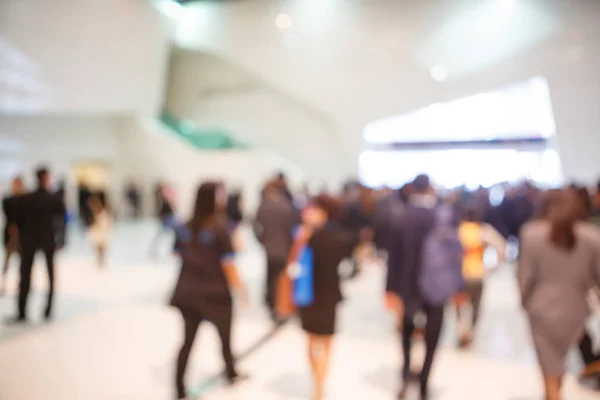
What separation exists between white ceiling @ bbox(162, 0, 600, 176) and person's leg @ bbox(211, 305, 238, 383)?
8.56m

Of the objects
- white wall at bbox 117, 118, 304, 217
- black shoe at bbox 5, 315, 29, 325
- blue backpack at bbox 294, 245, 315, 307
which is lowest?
black shoe at bbox 5, 315, 29, 325

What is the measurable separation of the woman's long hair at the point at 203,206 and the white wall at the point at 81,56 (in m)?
2.76

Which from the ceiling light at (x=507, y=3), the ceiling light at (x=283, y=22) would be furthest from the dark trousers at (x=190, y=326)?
the ceiling light at (x=283, y=22)

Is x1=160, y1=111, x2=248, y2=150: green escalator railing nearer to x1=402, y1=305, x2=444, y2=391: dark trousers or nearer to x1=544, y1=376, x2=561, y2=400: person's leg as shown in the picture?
x1=402, y1=305, x2=444, y2=391: dark trousers

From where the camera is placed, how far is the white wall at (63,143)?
11.7 metres

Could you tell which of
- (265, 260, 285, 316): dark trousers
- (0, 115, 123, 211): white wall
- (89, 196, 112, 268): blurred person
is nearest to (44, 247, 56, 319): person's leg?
(265, 260, 285, 316): dark trousers

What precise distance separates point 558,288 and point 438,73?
508 inches

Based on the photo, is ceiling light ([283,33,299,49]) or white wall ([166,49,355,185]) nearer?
ceiling light ([283,33,299,49])

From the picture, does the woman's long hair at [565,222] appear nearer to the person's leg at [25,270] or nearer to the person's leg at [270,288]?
the person's leg at [270,288]

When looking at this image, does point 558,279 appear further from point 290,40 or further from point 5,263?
point 290,40

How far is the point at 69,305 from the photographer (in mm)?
5664

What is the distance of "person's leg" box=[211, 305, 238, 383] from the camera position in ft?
10.4

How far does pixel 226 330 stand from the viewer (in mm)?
3289

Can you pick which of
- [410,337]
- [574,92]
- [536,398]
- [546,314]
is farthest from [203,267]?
[574,92]
